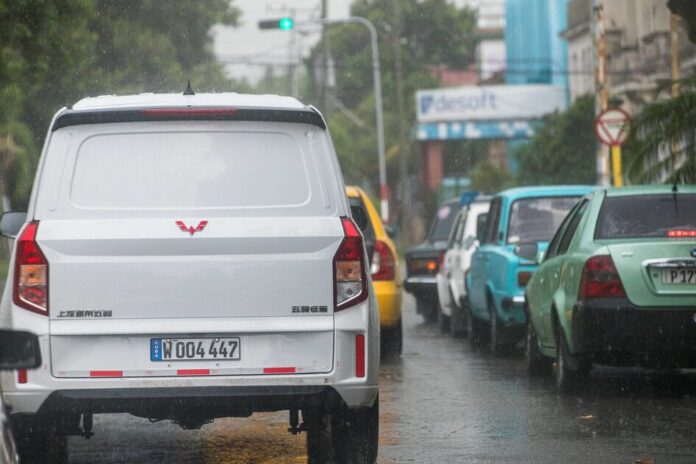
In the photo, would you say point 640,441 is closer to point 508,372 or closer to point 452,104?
point 508,372

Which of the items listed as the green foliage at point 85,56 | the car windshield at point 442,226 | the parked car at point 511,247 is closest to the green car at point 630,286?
the parked car at point 511,247

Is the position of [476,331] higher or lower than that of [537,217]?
lower

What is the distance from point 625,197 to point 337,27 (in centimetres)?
8762

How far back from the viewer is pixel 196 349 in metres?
7.70

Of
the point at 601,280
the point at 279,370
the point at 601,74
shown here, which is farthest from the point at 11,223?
the point at 601,74

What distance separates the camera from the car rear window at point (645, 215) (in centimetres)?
1220

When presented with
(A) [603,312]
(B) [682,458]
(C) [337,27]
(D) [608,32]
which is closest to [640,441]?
(B) [682,458]

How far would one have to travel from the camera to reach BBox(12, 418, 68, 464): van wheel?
25.6ft

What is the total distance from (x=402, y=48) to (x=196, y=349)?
88.8 m

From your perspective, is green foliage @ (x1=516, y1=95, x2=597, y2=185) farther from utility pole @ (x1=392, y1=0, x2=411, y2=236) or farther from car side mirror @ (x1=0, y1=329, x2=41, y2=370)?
car side mirror @ (x1=0, y1=329, x2=41, y2=370)

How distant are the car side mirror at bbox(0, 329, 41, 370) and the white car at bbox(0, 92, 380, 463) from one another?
2.99 m

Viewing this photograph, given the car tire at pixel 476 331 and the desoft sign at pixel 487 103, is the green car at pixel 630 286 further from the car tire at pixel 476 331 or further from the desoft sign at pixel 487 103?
the desoft sign at pixel 487 103

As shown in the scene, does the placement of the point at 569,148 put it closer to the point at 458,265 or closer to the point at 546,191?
the point at 458,265

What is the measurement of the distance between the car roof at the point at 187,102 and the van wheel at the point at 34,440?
144 cm
